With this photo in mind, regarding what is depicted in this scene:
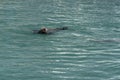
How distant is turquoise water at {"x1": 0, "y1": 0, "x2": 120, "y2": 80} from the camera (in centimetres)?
1658

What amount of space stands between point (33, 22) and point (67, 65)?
34.3 ft

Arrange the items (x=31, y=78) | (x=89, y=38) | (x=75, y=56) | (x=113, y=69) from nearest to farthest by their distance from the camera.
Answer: (x=31, y=78) < (x=113, y=69) < (x=75, y=56) < (x=89, y=38)

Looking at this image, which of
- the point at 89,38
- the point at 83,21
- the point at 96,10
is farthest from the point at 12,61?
the point at 96,10

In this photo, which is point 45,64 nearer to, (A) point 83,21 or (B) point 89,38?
(B) point 89,38

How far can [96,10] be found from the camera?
34219mm

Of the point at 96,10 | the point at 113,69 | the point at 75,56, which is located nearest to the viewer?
the point at 113,69

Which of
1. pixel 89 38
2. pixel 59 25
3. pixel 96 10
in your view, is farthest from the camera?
pixel 96 10

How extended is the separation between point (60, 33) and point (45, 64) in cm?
662

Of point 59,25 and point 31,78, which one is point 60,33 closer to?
point 59,25

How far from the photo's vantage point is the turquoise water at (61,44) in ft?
54.4

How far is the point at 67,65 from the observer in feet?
57.7

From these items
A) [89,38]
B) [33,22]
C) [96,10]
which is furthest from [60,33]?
[96,10]

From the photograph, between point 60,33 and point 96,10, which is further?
point 96,10

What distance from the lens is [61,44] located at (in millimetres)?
21484
